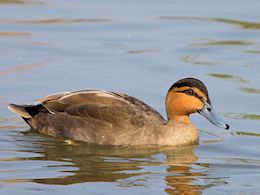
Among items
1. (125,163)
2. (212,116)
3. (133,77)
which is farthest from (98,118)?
(133,77)

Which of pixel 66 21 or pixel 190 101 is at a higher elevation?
pixel 66 21

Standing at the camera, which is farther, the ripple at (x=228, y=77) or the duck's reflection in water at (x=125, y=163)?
the ripple at (x=228, y=77)

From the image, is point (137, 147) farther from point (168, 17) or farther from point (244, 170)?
point (168, 17)

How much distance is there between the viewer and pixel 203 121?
1598 cm

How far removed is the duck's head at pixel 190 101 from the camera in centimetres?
1457

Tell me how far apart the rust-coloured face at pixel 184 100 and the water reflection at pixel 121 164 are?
20.9 inches

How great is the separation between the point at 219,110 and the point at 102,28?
18.6 ft

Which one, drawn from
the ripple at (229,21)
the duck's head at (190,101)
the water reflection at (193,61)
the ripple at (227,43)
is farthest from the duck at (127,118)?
the ripple at (229,21)

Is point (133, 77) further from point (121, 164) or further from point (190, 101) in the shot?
point (121, 164)

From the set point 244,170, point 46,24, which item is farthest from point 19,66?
point 244,170

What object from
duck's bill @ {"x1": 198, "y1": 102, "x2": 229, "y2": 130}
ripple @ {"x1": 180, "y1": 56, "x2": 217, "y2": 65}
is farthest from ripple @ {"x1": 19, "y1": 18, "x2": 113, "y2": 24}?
duck's bill @ {"x1": 198, "y1": 102, "x2": 229, "y2": 130}

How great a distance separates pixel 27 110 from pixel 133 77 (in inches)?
109

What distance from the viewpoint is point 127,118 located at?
14836mm

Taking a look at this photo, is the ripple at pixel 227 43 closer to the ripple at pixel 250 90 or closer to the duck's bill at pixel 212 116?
the ripple at pixel 250 90
